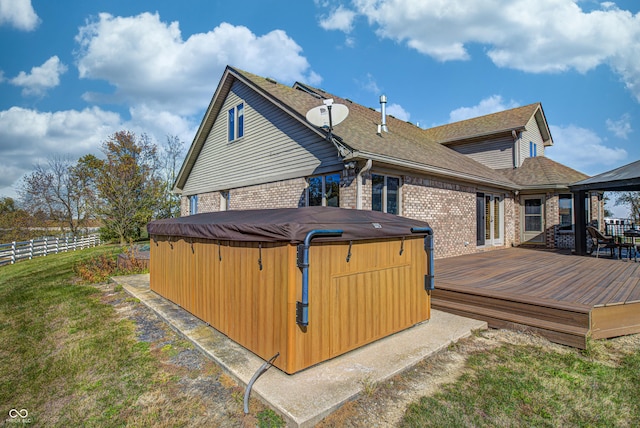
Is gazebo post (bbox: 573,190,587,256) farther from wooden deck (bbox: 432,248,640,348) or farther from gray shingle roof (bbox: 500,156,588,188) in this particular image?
wooden deck (bbox: 432,248,640,348)

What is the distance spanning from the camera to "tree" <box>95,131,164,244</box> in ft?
60.6

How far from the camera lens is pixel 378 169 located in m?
7.38

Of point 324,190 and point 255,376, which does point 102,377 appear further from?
point 324,190

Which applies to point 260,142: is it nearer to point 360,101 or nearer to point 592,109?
point 360,101

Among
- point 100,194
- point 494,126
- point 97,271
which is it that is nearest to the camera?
point 97,271

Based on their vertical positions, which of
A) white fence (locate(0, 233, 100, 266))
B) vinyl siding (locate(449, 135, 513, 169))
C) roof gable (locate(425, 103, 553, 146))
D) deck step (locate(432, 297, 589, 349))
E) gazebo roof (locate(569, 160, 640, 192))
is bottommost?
white fence (locate(0, 233, 100, 266))

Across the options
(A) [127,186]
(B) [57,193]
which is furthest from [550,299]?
(B) [57,193]

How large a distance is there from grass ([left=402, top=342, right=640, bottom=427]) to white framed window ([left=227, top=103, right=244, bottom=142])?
10.3 metres

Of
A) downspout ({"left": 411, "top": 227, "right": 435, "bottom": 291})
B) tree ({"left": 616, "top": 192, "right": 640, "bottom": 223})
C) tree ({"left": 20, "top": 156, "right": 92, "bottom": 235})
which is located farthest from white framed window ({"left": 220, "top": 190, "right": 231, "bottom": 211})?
tree ({"left": 616, "top": 192, "right": 640, "bottom": 223})

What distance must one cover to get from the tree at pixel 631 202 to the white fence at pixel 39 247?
4514 cm

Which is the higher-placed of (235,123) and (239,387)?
(235,123)

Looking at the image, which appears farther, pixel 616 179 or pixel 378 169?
pixel 616 179

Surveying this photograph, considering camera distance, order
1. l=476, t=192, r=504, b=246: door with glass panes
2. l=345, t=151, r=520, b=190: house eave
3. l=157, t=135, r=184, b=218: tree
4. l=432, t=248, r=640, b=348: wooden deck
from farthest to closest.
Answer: l=157, t=135, r=184, b=218: tree → l=476, t=192, r=504, b=246: door with glass panes → l=345, t=151, r=520, b=190: house eave → l=432, t=248, r=640, b=348: wooden deck

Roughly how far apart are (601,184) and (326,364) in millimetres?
9959
